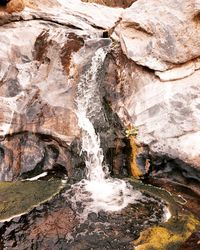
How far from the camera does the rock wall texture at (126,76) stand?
9938 millimetres

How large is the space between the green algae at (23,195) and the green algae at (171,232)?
280 cm

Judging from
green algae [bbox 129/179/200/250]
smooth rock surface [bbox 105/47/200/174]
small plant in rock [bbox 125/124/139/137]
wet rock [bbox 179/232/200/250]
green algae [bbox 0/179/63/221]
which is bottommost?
green algae [bbox 0/179/63/221]

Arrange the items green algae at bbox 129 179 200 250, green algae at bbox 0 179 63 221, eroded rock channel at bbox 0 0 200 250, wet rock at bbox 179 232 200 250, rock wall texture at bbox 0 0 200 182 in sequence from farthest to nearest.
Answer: rock wall texture at bbox 0 0 200 182
green algae at bbox 0 179 63 221
eroded rock channel at bbox 0 0 200 250
green algae at bbox 129 179 200 250
wet rock at bbox 179 232 200 250

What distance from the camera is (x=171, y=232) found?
298 inches

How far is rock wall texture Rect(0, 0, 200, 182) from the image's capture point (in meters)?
9.94

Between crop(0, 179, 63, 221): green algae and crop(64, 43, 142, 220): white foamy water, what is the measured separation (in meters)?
0.64

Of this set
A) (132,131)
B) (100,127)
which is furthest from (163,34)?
(100,127)

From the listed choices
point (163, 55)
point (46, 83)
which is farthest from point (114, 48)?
point (46, 83)

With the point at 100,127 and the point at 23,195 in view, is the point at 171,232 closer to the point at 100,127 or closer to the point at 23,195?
the point at 23,195

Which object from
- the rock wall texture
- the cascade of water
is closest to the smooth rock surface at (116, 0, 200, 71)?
the rock wall texture

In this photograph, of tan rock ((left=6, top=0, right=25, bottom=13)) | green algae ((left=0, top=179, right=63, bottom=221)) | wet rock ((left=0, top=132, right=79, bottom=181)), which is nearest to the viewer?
green algae ((left=0, top=179, right=63, bottom=221))

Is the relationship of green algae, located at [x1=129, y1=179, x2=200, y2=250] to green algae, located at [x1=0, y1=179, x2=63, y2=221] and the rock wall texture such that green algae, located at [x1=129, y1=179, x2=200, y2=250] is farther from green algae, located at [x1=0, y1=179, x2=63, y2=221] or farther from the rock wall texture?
green algae, located at [x1=0, y1=179, x2=63, y2=221]

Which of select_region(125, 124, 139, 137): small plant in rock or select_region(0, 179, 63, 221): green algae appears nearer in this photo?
select_region(0, 179, 63, 221): green algae

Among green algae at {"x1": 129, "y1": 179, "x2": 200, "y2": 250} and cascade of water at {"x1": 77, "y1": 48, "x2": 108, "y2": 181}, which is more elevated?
cascade of water at {"x1": 77, "y1": 48, "x2": 108, "y2": 181}
